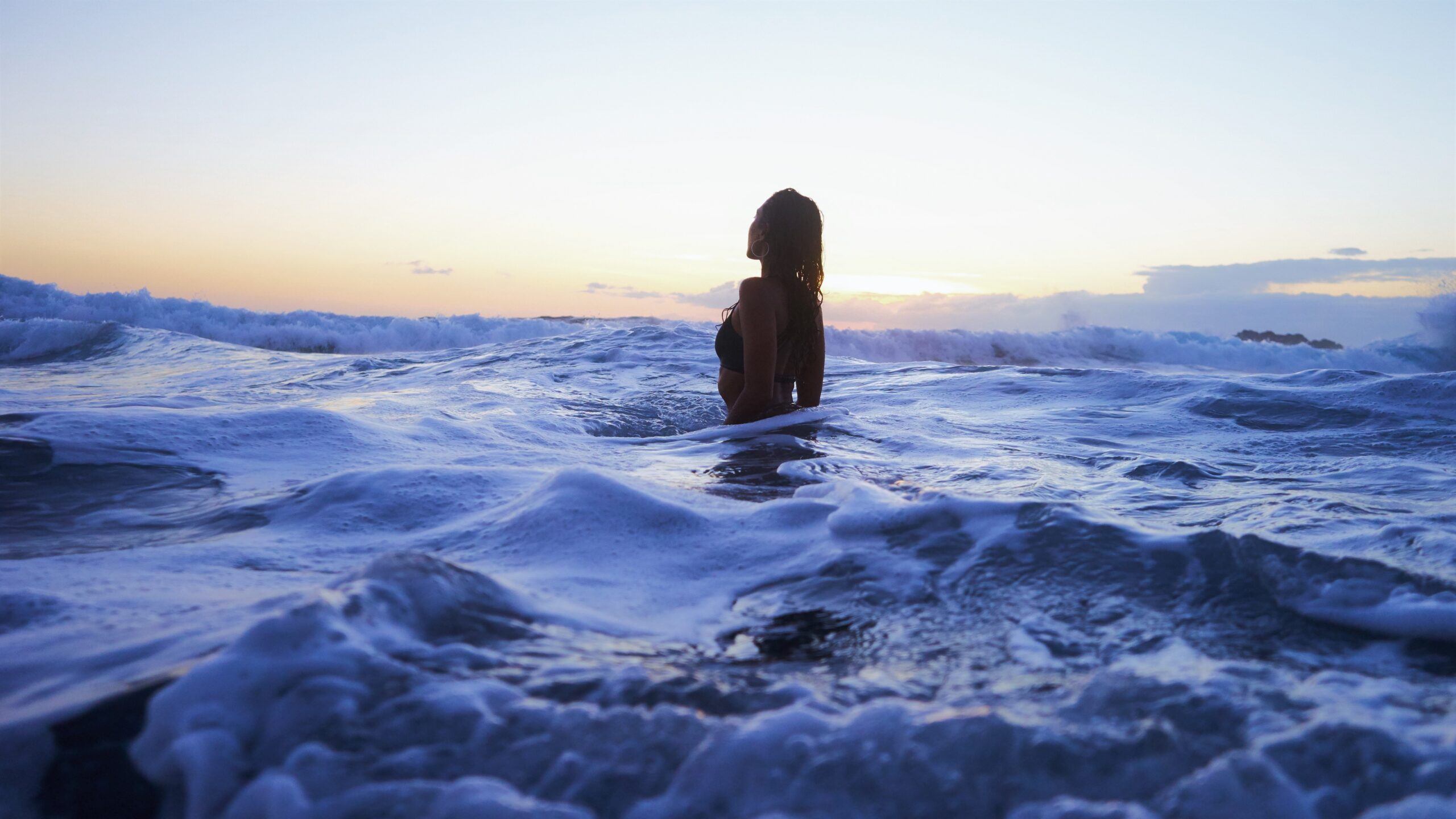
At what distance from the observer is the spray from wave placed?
1411cm

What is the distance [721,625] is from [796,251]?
3100 millimetres

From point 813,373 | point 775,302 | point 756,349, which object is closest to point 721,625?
point 756,349

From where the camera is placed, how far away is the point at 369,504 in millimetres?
2781

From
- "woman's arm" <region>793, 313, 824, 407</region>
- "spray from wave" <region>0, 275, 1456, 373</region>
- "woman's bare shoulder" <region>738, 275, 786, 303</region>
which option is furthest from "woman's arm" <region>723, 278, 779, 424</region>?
"spray from wave" <region>0, 275, 1456, 373</region>

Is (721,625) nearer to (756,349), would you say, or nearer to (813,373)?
(756,349)

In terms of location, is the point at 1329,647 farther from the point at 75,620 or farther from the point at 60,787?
the point at 75,620

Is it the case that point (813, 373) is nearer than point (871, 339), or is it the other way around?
point (813, 373)

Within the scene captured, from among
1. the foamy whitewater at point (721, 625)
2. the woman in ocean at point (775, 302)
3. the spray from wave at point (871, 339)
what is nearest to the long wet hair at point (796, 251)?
the woman in ocean at point (775, 302)

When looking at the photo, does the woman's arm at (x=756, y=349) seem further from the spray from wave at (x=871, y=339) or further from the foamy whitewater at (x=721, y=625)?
the spray from wave at (x=871, y=339)

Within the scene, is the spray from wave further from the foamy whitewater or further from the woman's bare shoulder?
the foamy whitewater

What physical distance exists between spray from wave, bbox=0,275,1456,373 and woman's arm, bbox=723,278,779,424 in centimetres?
847

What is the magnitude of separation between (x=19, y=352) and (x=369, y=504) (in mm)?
11507

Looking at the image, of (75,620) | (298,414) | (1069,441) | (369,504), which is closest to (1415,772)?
(75,620)

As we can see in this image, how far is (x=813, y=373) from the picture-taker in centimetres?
517
